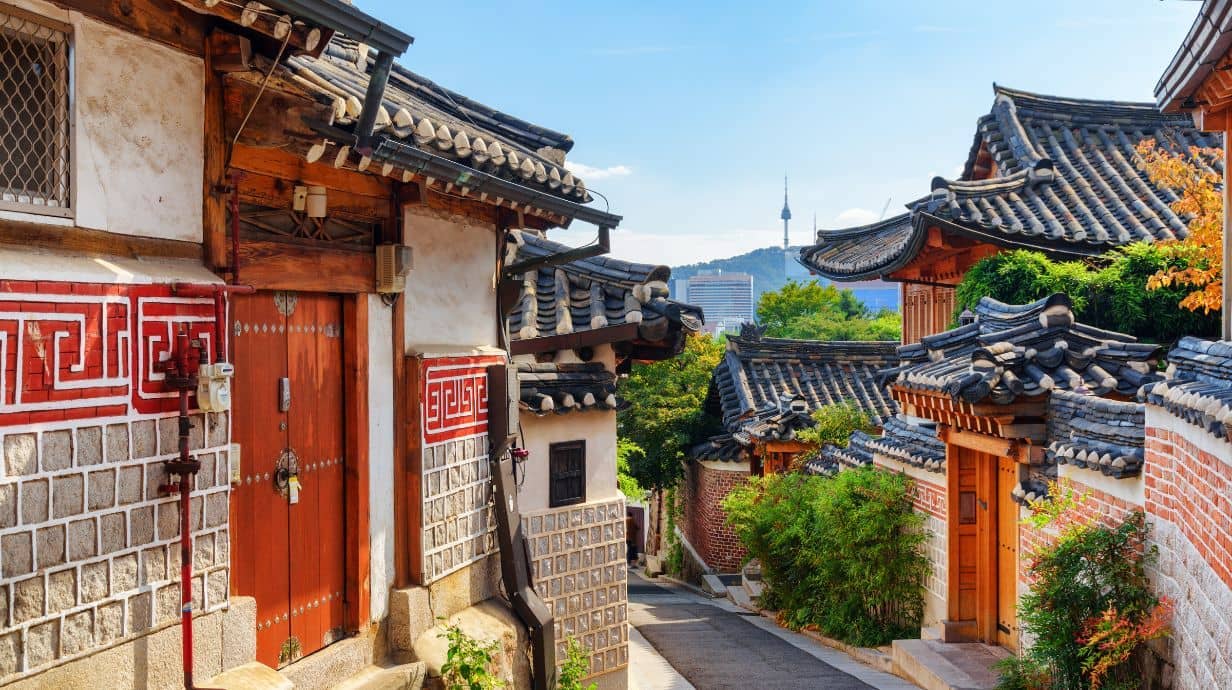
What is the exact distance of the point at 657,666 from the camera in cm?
1490

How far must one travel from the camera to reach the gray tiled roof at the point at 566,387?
10.9 m

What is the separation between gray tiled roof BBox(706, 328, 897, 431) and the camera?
29172 millimetres

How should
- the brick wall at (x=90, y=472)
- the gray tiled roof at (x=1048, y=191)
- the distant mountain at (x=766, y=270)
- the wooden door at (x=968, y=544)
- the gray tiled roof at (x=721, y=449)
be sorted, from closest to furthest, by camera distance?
1. the brick wall at (x=90, y=472)
2. the wooden door at (x=968, y=544)
3. the gray tiled roof at (x=1048, y=191)
4. the gray tiled roof at (x=721, y=449)
5. the distant mountain at (x=766, y=270)

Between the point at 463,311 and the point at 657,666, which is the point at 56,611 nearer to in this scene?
the point at 463,311

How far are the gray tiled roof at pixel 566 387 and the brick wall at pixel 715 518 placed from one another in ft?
47.7

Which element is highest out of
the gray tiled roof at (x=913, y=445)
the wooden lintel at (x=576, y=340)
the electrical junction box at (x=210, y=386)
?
the wooden lintel at (x=576, y=340)

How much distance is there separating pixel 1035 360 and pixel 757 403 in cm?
1746

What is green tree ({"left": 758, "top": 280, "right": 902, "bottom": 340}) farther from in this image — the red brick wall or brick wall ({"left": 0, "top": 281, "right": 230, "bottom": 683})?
brick wall ({"left": 0, "top": 281, "right": 230, "bottom": 683})

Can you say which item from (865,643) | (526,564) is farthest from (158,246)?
(865,643)

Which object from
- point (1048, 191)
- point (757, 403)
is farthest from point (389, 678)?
point (757, 403)

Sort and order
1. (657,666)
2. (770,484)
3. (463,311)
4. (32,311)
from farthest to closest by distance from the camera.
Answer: (770,484) → (657,666) → (463,311) → (32,311)

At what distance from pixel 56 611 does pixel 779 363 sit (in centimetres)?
2693

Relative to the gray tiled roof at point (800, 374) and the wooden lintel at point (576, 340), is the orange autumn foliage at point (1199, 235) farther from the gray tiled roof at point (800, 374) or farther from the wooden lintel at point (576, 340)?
the gray tiled roof at point (800, 374)

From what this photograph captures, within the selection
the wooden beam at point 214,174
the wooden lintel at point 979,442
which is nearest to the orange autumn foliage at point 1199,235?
the wooden lintel at point 979,442
